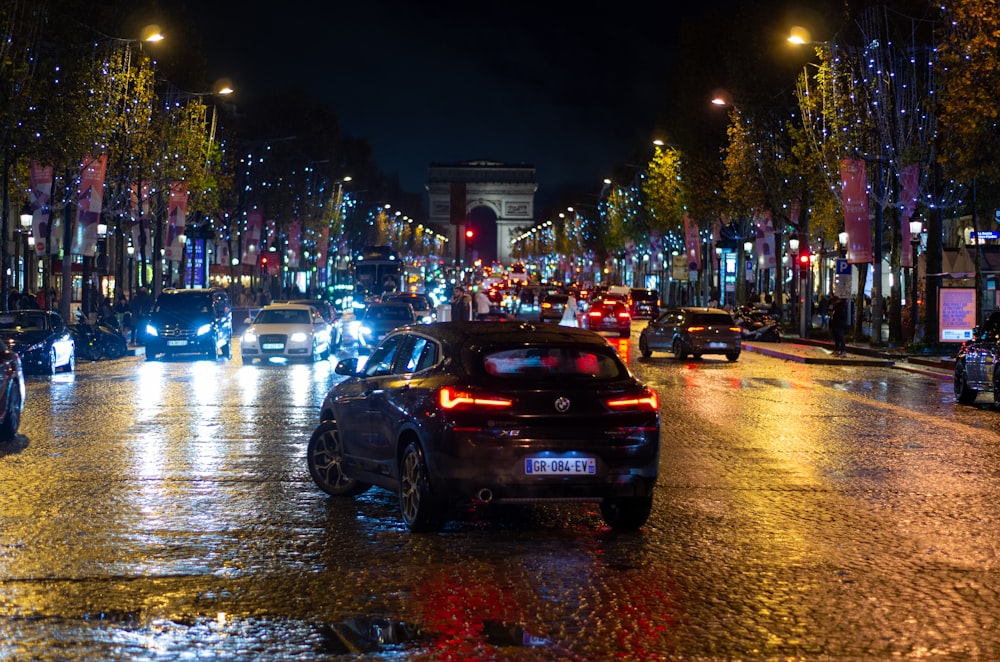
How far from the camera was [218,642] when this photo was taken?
24.1ft

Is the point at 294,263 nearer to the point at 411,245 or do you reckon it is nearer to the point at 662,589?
the point at 662,589

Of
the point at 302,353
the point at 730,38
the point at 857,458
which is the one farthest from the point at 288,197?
the point at 857,458

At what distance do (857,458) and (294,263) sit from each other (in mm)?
74837

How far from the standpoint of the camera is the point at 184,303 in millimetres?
38625

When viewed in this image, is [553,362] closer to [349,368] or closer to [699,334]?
[349,368]

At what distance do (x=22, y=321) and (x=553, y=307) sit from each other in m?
42.9

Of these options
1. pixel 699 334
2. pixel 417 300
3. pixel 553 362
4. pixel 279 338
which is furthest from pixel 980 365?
pixel 417 300

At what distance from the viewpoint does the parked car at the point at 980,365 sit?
2316cm

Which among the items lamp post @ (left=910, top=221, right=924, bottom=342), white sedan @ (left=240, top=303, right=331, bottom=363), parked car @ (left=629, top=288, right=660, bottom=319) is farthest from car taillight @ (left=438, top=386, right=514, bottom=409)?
parked car @ (left=629, top=288, right=660, bottom=319)

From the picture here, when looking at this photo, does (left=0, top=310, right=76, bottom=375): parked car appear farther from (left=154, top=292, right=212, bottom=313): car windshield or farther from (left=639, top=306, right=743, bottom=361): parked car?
(left=639, top=306, right=743, bottom=361): parked car

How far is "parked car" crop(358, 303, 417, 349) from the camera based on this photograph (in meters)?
39.3

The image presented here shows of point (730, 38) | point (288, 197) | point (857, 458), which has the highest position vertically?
point (730, 38)

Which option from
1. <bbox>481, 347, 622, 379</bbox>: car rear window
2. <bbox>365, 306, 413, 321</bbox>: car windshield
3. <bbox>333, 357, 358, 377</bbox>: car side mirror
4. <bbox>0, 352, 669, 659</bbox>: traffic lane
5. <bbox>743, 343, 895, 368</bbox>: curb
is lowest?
<bbox>743, 343, 895, 368</bbox>: curb

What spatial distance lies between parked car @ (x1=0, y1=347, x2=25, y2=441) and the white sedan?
1711 centimetres
